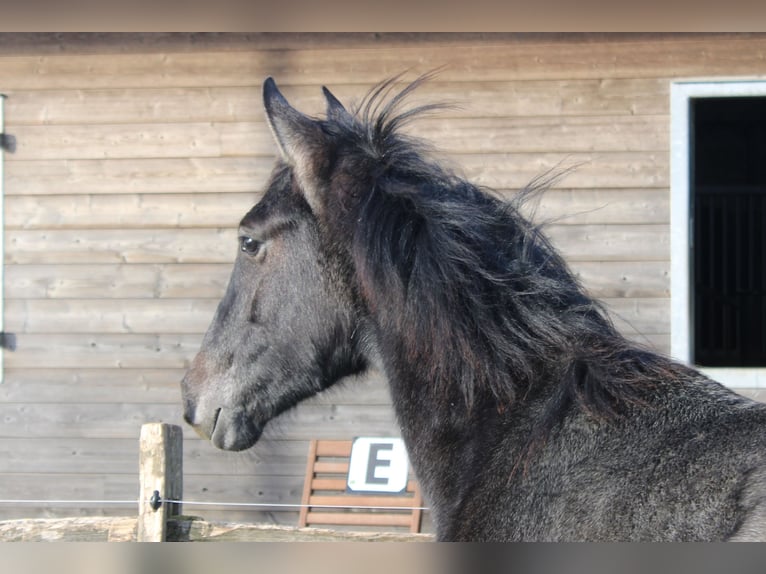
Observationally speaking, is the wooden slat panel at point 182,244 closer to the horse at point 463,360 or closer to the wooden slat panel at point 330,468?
the wooden slat panel at point 330,468

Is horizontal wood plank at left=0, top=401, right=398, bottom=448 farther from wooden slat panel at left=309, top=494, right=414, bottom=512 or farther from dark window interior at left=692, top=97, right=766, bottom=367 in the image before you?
dark window interior at left=692, top=97, right=766, bottom=367

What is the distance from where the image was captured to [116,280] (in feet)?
19.0

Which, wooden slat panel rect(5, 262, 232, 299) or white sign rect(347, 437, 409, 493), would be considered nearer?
white sign rect(347, 437, 409, 493)

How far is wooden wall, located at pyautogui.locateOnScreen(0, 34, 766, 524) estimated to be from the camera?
5.48 meters

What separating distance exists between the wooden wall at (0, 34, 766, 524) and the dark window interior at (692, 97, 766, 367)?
11.6 feet

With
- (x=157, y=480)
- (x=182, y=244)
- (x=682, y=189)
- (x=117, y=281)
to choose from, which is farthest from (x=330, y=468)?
(x=682, y=189)

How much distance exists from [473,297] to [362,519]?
3.35 meters

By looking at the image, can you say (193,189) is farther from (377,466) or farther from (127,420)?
(377,466)

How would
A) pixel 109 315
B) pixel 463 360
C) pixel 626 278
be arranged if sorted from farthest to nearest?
1. pixel 109 315
2. pixel 626 278
3. pixel 463 360

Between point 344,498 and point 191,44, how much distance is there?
3.01m

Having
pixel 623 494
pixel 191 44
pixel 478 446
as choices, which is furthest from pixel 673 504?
pixel 191 44

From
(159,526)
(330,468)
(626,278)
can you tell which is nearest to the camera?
(159,526)

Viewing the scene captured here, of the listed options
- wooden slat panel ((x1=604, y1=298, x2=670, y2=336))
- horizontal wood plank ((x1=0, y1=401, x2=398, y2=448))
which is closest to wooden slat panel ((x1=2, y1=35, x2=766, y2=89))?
wooden slat panel ((x1=604, y1=298, x2=670, y2=336))

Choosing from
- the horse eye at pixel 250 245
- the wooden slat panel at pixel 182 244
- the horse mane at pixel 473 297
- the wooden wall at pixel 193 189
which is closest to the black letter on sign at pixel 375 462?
the wooden wall at pixel 193 189
